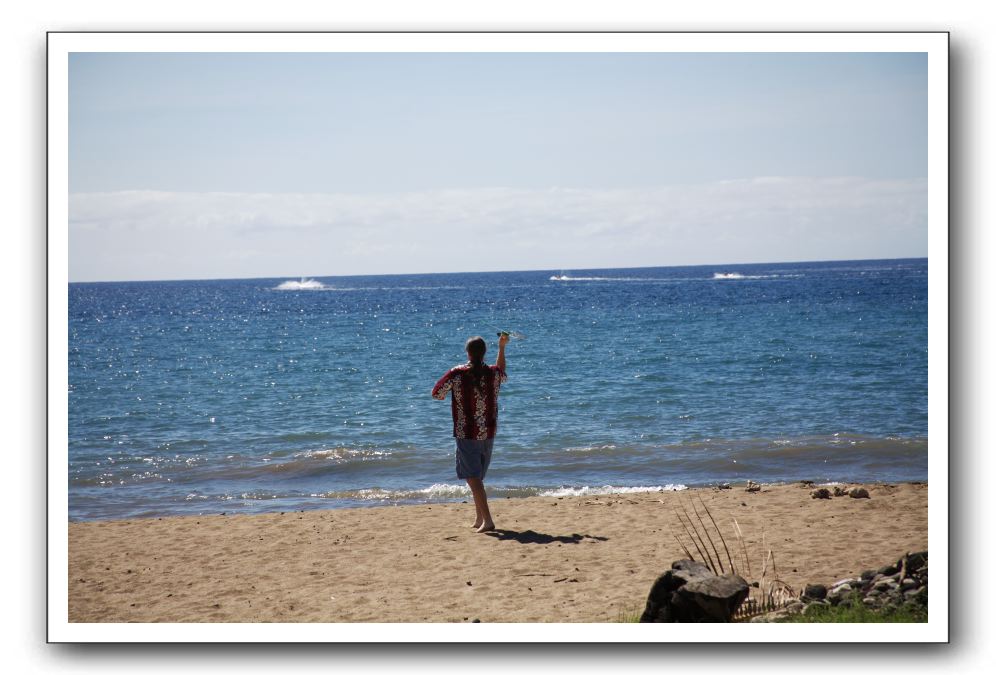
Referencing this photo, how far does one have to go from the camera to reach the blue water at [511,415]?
11211 millimetres

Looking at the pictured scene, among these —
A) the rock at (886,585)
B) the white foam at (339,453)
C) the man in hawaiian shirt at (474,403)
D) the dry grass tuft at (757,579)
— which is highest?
the man in hawaiian shirt at (474,403)

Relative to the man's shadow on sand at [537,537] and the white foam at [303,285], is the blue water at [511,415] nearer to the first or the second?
the man's shadow on sand at [537,537]

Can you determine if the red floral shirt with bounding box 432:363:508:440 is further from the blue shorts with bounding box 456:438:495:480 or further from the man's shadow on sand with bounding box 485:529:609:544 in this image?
the man's shadow on sand with bounding box 485:529:609:544

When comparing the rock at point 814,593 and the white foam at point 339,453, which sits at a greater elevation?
the rock at point 814,593

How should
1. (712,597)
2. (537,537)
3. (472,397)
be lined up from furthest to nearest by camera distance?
(537,537) < (472,397) < (712,597)

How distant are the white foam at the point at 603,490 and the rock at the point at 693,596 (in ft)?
14.2

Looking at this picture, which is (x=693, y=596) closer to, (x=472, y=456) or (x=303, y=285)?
(x=472, y=456)

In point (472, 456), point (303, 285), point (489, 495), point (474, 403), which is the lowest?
point (489, 495)

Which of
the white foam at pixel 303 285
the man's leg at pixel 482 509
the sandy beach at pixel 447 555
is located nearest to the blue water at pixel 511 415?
the sandy beach at pixel 447 555

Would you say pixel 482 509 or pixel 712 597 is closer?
pixel 712 597

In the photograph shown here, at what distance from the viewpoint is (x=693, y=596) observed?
17.9 ft

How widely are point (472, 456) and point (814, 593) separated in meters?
2.92

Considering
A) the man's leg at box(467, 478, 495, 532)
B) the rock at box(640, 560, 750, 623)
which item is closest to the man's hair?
the man's leg at box(467, 478, 495, 532)

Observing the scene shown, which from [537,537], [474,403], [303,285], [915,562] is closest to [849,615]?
[915,562]
